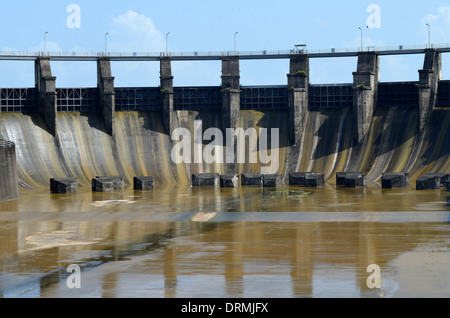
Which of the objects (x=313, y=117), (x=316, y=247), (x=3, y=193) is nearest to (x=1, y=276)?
(x=316, y=247)

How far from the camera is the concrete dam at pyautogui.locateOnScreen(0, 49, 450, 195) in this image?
99.7 meters

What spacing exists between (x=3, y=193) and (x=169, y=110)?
3623 cm

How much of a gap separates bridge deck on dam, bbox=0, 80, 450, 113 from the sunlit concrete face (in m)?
32.9

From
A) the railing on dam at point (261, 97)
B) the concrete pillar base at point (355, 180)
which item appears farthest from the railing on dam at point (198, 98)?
the concrete pillar base at point (355, 180)

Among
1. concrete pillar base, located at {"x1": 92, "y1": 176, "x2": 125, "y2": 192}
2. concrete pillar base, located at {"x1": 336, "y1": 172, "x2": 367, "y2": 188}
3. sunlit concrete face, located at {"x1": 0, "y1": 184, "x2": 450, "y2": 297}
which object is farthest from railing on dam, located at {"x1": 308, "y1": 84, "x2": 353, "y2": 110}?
concrete pillar base, located at {"x1": 92, "y1": 176, "x2": 125, "y2": 192}

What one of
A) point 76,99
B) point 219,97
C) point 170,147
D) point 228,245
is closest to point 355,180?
point 170,147

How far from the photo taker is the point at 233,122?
354 feet

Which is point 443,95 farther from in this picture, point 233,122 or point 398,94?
point 233,122

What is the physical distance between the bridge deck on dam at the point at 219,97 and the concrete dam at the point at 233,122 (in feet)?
0.49

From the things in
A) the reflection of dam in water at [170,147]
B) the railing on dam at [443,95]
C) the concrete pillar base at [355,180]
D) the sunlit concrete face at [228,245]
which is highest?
the railing on dam at [443,95]

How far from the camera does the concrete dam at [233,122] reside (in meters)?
99.7

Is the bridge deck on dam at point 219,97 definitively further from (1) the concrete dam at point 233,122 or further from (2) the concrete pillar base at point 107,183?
(2) the concrete pillar base at point 107,183

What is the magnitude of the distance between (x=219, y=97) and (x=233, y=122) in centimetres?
558
